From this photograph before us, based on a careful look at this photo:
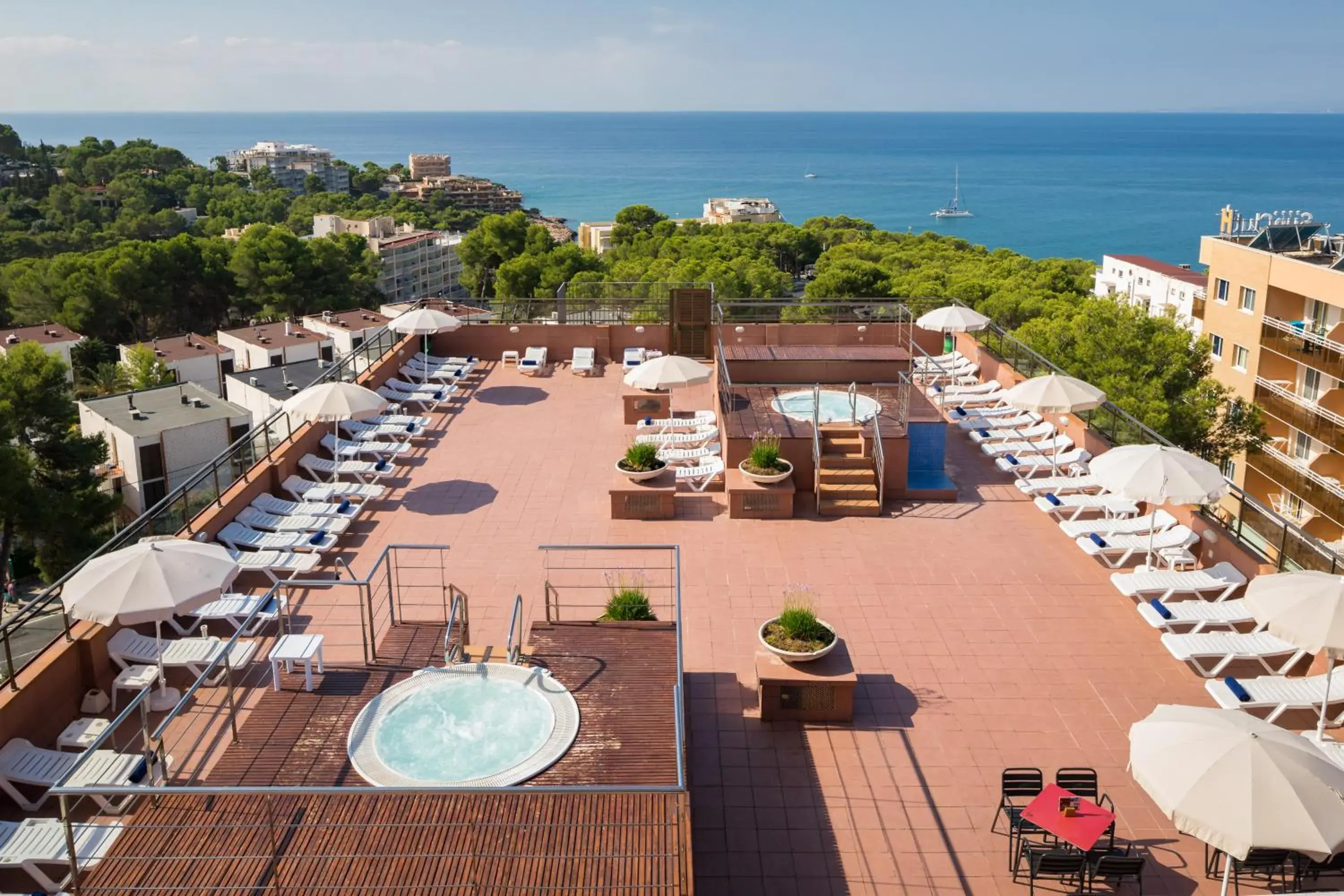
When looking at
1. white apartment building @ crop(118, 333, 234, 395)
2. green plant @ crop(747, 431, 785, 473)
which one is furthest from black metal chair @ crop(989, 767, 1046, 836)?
white apartment building @ crop(118, 333, 234, 395)

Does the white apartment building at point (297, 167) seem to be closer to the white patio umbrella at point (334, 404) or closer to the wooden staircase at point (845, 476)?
the white patio umbrella at point (334, 404)

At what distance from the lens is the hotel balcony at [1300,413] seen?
28094 millimetres

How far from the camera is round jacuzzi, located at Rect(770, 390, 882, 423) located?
45.8ft

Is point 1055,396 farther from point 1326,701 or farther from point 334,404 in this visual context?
point 334,404

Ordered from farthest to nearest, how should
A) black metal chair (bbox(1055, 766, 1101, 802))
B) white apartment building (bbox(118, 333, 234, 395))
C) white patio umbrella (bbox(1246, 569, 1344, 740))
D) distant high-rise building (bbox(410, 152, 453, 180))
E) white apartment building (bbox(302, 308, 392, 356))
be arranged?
distant high-rise building (bbox(410, 152, 453, 180)), white apartment building (bbox(302, 308, 392, 356)), white apartment building (bbox(118, 333, 234, 395)), white patio umbrella (bbox(1246, 569, 1344, 740)), black metal chair (bbox(1055, 766, 1101, 802))

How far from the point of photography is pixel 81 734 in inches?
291

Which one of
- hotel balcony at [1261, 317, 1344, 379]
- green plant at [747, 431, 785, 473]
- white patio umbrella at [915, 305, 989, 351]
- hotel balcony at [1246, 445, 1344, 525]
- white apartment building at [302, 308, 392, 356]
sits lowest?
hotel balcony at [1246, 445, 1344, 525]

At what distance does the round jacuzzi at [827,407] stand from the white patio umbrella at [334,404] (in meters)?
5.54

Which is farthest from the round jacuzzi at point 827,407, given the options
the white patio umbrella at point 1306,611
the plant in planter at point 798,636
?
the white patio umbrella at point 1306,611

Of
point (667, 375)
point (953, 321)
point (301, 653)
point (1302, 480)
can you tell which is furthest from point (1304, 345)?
point (301, 653)

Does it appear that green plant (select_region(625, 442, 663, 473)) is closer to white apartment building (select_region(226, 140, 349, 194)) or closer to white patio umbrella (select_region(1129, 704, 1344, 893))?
white patio umbrella (select_region(1129, 704, 1344, 893))

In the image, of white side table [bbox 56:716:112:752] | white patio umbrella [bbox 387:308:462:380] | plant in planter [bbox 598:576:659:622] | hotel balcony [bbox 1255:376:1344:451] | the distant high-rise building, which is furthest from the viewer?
the distant high-rise building

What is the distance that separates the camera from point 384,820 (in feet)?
18.0

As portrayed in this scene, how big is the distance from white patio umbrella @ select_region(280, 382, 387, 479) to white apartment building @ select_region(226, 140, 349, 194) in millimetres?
144756
